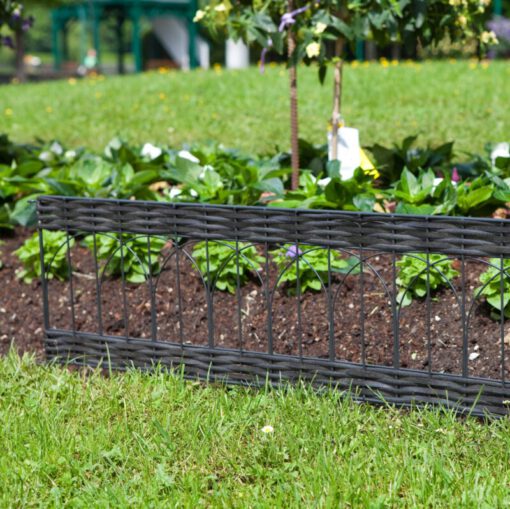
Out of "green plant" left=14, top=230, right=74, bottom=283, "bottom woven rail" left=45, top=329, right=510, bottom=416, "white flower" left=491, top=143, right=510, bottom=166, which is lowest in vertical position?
"bottom woven rail" left=45, top=329, right=510, bottom=416

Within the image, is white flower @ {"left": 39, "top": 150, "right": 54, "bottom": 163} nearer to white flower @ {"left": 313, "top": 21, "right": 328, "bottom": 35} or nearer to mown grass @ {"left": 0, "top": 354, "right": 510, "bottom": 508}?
white flower @ {"left": 313, "top": 21, "right": 328, "bottom": 35}

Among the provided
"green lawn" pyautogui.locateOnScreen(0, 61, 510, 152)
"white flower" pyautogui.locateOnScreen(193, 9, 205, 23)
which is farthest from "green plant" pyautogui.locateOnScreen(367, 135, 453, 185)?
"green lawn" pyautogui.locateOnScreen(0, 61, 510, 152)

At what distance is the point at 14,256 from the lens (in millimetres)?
4289

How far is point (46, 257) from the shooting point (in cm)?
389

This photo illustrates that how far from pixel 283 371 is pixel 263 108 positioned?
551 cm

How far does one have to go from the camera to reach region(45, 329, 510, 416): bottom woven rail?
9.09 feet

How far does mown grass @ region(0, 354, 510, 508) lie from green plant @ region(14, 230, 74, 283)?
99cm

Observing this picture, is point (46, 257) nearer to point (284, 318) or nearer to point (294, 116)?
point (284, 318)

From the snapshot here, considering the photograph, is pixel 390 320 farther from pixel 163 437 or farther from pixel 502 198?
pixel 163 437

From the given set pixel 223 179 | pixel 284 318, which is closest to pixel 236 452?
pixel 284 318

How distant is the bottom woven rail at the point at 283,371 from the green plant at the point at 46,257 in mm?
556

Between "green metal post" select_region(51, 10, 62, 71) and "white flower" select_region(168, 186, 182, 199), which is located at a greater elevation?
"green metal post" select_region(51, 10, 62, 71)

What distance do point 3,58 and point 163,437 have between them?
48.7m

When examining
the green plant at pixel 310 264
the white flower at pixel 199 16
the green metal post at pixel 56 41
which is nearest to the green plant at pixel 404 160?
the green plant at pixel 310 264
